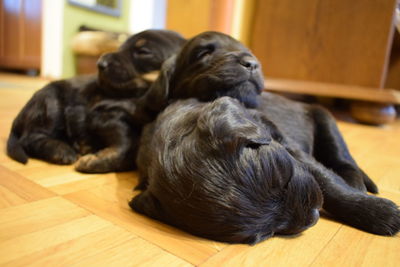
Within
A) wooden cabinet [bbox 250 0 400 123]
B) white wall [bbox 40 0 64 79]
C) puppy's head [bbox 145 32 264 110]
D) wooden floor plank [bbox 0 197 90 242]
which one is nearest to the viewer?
wooden floor plank [bbox 0 197 90 242]

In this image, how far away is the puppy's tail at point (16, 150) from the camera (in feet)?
4.38

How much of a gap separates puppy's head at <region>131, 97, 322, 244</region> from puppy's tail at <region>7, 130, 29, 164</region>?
2.41 feet

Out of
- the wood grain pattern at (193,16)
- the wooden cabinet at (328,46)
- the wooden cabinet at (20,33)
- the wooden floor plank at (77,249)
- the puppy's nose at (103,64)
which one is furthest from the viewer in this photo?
the wooden cabinet at (20,33)

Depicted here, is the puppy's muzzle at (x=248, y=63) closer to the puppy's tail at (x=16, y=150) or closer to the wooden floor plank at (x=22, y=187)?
the wooden floor plank at (x=22, y=187)

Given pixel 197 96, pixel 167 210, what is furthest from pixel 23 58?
pixel 167 210

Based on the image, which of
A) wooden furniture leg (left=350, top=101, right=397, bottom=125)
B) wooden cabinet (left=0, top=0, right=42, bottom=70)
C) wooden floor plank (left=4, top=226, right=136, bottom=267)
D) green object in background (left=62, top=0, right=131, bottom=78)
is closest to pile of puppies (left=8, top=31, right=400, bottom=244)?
wooden floor plank (left=4, top=226, right=136, bottom=267)

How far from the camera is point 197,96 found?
4.03 ft


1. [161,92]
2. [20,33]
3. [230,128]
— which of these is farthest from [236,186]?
[20,33]

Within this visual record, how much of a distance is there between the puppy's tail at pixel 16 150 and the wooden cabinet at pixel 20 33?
16.4ft

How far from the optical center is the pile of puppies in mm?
741

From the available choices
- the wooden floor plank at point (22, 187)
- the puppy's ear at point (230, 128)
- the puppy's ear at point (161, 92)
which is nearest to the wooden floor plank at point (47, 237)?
the wooden floor plank at point (22, 187)

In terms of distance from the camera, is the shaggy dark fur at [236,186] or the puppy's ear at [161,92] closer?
the shaggy dark fur at [236,186]

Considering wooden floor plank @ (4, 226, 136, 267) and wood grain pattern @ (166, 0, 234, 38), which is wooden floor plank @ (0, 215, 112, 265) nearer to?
wooden floor plank @ (4, 226, 136, 267)

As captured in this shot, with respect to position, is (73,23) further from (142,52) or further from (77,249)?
(77,249)
